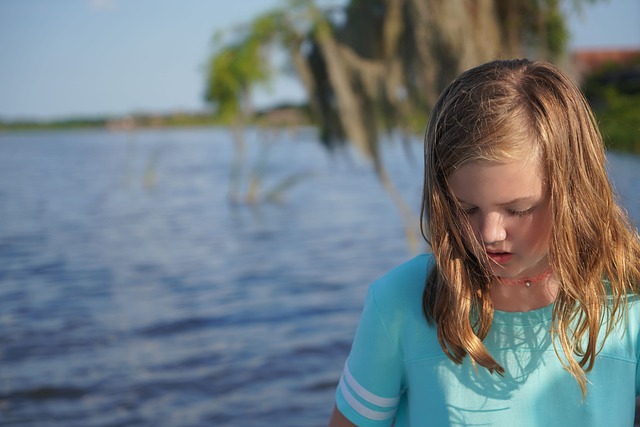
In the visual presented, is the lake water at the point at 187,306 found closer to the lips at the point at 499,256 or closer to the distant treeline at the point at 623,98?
the lips at the point at 499,256

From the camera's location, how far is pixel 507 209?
117cm

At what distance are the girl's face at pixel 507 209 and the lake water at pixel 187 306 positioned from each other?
1.63 ft

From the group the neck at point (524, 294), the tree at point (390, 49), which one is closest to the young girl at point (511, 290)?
the neck at point (524, 294)

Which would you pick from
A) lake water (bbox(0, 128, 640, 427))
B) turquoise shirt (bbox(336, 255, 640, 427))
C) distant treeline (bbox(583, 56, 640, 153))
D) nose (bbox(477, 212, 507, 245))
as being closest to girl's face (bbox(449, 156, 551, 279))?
nose (bbox(477, 212, 507, 245))

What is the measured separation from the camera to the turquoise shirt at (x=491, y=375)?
1234 mm

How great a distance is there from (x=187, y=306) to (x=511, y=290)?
775cm

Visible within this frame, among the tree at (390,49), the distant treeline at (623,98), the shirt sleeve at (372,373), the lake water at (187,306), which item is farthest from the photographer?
the distant treeline at (623,98)

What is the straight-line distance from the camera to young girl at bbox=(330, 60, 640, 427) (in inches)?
46.4

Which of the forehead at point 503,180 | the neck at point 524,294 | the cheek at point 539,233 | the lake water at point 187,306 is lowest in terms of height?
the lake water at point 187,306

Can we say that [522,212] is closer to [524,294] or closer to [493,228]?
[493,228]

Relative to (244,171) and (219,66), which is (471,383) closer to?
(219,66)

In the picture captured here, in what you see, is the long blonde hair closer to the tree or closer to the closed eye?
the closed eye

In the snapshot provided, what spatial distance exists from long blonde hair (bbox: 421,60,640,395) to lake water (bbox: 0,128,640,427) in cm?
42

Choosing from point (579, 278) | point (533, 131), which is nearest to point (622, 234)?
point (579, 278)
